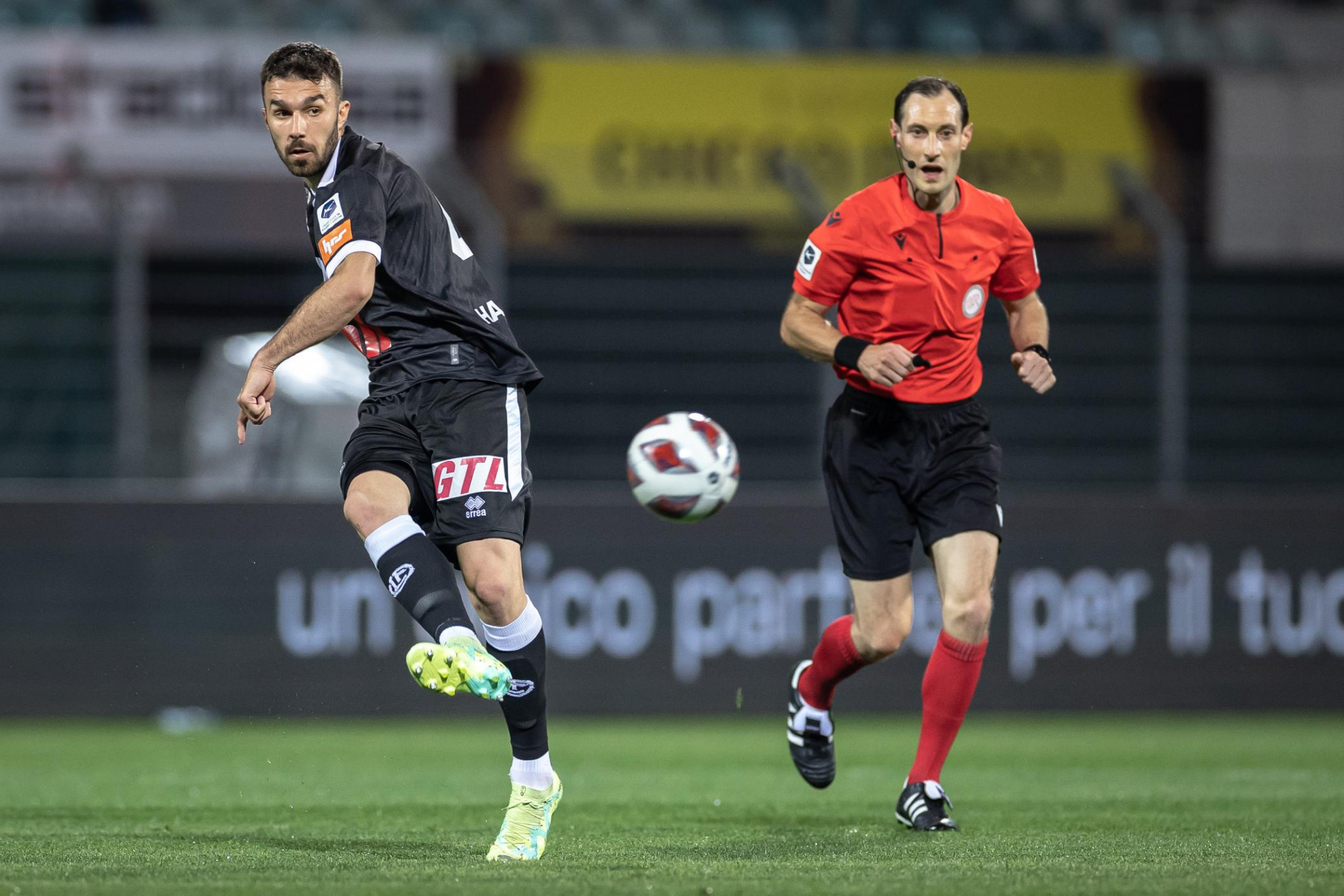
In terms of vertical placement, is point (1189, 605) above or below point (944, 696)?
below

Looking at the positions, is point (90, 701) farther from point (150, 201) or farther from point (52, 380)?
point (150, 201)

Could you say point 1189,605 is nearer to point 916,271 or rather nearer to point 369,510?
point 916,271

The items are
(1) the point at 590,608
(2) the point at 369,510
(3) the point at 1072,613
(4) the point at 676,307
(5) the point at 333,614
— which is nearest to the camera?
(2) the point at 369,510

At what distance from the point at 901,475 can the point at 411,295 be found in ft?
6.17

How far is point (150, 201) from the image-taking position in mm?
14055

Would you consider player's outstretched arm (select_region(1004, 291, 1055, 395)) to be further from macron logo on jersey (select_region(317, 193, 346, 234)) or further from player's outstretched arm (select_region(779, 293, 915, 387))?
macron logo on jersey (select_region(317, 193, 346, 234))

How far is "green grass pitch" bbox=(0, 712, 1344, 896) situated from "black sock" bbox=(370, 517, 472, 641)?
678 millimetres

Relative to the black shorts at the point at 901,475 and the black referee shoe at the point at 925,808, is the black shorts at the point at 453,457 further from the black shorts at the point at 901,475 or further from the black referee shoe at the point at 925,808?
the black referee shoe at the point at 925,808

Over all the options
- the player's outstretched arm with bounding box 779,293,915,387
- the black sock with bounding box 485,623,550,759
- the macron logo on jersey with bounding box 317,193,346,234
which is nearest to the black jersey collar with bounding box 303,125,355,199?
the macron logo on jersey with bounding box 317,193,346,234

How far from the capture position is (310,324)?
4863 millimetres

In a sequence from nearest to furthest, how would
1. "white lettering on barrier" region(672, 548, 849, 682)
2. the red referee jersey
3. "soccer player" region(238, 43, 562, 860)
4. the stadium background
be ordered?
"soccer player" region(238, 43, 562, 860) < the red referee jersey < the stadium background < "white lettering on barrier" region(672, 548, 849, 682)

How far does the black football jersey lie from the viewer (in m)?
5.15

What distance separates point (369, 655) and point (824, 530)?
2946 millimetres

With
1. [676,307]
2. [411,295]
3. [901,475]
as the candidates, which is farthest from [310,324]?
[676,307]
